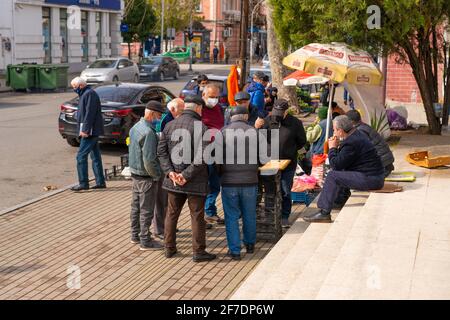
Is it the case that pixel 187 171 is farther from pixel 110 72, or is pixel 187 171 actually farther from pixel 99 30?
pixel 99 30

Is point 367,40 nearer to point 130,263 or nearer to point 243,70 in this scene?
point 243,70

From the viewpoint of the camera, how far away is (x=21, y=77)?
102 ft

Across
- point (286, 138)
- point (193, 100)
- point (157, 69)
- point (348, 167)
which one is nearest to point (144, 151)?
point (193, 100)

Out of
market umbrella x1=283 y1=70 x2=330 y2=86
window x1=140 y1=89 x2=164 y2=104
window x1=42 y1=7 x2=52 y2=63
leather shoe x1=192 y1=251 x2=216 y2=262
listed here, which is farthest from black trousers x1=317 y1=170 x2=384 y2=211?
window x1=42 y1=7 x2=52 y2=63

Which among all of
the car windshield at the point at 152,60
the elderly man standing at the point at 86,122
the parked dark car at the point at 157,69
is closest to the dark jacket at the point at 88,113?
the elderly man standing at the point at 86,122

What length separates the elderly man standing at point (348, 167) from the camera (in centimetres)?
870

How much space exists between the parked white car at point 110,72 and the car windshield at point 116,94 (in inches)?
669

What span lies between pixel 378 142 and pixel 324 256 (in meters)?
3.11

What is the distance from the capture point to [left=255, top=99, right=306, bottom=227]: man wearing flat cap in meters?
9.19

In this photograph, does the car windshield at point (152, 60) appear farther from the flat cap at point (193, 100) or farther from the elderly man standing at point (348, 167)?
the flat cap at point (193, 100)

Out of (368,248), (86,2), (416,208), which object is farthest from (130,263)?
(86,2)

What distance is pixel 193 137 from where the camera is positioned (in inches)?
300

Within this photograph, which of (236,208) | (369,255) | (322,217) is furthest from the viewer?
(322,217)

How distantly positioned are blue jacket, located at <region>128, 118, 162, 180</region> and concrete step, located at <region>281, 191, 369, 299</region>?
218cm
